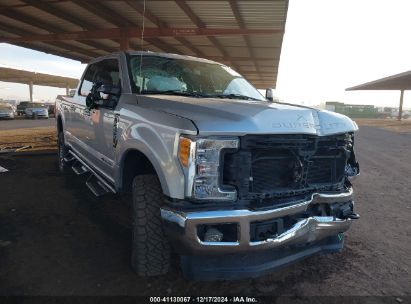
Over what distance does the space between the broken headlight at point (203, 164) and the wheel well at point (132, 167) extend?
0.86 metres

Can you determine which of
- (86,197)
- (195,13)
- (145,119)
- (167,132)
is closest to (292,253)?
(167,132)

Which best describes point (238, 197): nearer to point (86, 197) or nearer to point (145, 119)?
point (145, 119)

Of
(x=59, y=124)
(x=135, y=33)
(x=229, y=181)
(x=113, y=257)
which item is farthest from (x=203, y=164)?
(x=135, y=33)

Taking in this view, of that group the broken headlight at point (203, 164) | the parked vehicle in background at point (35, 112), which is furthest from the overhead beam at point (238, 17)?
the parked vehicle in background at point (35, 112)

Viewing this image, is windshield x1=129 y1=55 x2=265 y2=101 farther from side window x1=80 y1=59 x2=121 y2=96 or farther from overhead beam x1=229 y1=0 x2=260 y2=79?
overhead beam x1=229 y1=0 x2=260 y2=79

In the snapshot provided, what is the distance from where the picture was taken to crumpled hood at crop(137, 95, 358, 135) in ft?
8.10

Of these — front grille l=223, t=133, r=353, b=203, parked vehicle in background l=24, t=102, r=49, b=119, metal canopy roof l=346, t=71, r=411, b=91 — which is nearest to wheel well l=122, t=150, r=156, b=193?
front grille l=223, t=133, r=353, b=203

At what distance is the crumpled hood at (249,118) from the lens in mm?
2469

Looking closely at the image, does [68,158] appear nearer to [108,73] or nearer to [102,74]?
[102,74]

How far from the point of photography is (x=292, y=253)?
286 cm

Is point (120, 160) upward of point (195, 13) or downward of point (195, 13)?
downward

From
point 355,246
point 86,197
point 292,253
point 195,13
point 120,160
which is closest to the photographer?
point 292,253

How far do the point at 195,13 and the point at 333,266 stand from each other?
1011 centimetres

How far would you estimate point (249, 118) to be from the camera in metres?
2.55
